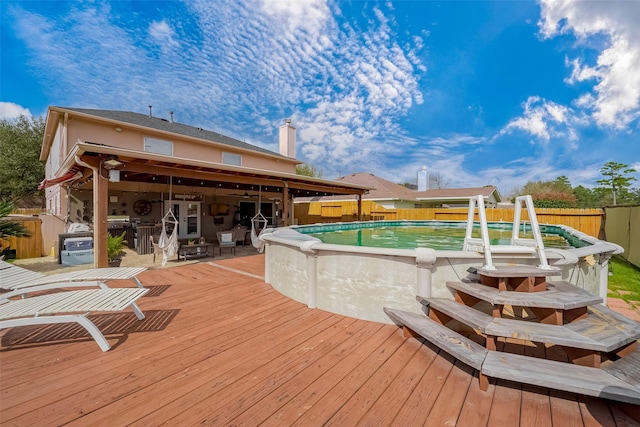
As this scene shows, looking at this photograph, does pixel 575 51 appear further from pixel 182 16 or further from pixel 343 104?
pixel 182 16

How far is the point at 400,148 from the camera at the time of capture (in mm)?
37562

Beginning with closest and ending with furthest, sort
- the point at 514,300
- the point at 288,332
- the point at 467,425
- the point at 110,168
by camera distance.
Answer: the point at 467,425, the point at 514,300, the point at 288,332, the point at 110,168

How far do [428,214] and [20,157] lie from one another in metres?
29.9

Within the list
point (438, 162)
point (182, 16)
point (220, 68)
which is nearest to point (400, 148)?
point (438, 162)

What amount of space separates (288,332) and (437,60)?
75.1ft

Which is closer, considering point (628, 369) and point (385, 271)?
point (628, 369)

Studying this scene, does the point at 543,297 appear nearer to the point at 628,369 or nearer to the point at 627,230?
the point at 628,369

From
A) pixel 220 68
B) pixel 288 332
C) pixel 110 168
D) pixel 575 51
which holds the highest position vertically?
pixel 575 51

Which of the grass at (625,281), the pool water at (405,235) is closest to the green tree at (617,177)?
the pool water at (405,235)

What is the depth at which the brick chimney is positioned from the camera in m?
17.1

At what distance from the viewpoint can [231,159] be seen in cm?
1416

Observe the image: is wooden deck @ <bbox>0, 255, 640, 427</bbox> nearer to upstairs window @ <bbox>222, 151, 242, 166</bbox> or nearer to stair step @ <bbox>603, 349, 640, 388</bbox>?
stair step @ <bbox>603, 349, 640, 388</bbox>

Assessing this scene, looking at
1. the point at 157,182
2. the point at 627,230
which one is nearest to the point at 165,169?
the point at 157,182

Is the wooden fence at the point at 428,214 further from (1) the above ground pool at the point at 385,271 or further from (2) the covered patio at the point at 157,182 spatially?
(1) the above ground pool at the point at 385,271
